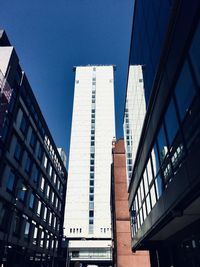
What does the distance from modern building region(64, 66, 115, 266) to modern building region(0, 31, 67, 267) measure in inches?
1009

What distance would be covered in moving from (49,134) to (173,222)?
3716 cm

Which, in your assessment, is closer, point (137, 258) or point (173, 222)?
point (173, 222)

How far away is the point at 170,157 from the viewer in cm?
901

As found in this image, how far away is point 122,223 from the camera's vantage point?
2570 cm

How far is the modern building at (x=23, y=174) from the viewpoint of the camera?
82.8 feet

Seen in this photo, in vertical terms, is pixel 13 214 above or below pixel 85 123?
below

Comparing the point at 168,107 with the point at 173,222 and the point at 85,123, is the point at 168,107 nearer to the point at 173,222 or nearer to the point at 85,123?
the point at 173,222

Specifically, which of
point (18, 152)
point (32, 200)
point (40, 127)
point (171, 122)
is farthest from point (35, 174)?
point (171, 122)

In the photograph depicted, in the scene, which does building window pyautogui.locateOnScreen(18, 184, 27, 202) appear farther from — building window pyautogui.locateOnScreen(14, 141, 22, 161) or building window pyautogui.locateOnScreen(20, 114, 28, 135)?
building window pyautogui.locateOnScreen(20, 114, 28, 135)

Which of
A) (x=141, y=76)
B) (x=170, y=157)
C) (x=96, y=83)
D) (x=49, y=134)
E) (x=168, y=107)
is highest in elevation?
(x=96, y=83)

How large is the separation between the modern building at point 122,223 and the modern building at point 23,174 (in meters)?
12.0

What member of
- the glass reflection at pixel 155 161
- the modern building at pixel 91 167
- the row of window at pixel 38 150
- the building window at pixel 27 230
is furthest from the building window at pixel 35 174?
the modern building at pixel 91 167

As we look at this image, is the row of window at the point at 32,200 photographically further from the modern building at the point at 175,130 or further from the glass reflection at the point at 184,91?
the glass reflection at the point at 184,91

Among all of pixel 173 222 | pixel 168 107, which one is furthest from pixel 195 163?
pixel 173 222
